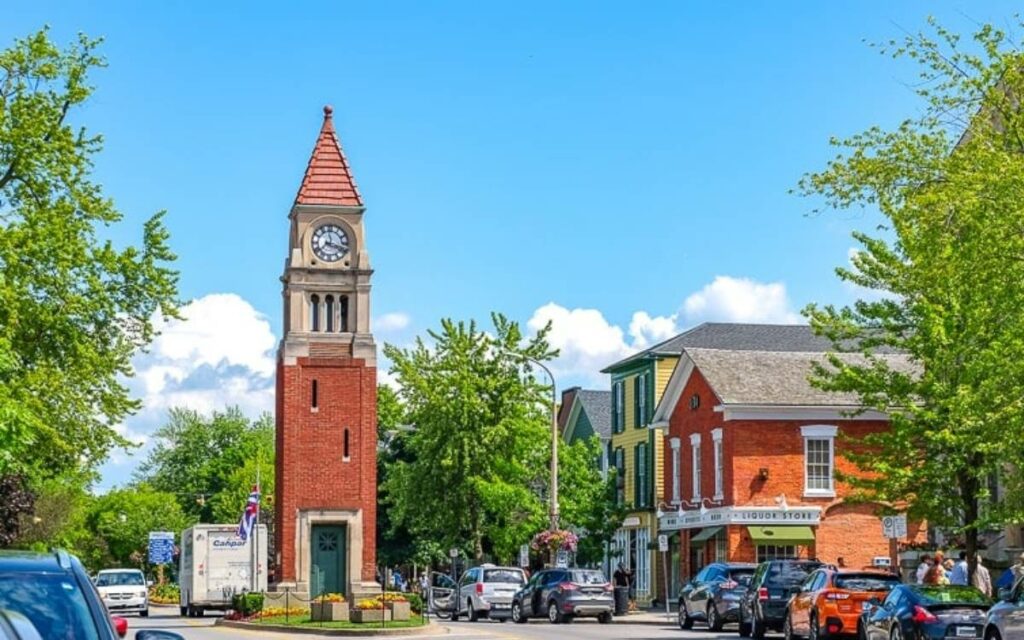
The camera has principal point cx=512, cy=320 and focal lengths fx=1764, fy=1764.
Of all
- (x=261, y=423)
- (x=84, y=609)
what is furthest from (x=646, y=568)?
(x=261, y=423)

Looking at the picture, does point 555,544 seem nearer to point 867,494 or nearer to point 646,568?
point 646,568

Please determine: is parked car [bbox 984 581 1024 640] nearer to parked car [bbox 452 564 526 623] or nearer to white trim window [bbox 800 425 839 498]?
parked car [bbox 452 564 526 623]

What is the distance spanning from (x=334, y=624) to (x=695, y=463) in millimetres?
21615

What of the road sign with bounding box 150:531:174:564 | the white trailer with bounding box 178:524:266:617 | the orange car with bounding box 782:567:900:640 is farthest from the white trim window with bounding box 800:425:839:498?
the road sign with bounding box 150:531:174:564

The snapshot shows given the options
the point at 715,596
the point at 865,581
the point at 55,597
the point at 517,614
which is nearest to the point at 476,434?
the point at 517,614

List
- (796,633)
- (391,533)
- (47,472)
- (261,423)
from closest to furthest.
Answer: (796,633) < (47,472) < (391,533) < (261,423)

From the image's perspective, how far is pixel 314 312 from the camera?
2377 inches

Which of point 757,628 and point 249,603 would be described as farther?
point 249,603

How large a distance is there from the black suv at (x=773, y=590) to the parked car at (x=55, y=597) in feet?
91.7

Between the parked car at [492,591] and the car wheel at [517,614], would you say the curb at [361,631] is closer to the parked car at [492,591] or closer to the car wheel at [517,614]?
the car wheel at [517,614]

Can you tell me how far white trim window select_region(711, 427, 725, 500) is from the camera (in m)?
57.5

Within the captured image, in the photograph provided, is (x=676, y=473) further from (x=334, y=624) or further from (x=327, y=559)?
(x=334, y=624)

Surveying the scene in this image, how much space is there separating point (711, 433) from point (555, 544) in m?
7.28

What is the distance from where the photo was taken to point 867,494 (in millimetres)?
38344
